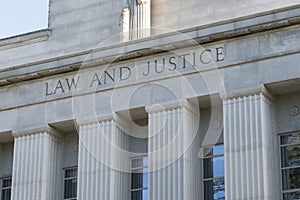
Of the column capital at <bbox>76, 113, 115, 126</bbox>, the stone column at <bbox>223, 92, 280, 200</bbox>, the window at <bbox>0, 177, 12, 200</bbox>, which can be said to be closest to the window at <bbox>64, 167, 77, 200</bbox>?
the column capital at <bbox>76, 113, 115, 126</bbox>

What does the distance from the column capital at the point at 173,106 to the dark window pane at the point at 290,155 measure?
11.0 feet

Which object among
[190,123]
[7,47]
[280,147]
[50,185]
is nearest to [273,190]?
[280,147]

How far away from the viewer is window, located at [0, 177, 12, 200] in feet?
108

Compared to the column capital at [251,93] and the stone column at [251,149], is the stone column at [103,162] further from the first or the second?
the column capital at [251,93]

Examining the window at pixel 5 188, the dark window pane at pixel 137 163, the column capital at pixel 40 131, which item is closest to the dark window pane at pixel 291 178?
the dark window pane at pixel 137 163

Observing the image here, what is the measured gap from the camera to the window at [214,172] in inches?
1136

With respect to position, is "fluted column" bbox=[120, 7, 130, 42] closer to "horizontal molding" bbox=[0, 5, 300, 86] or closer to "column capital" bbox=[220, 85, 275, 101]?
"horizontal molding" bbox=[0, 5, 300, 86]

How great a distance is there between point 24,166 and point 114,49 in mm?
5211

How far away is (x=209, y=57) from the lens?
29609mm

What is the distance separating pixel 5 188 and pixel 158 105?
702 cm

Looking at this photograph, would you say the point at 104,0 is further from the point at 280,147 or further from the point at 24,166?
the point at 280,147

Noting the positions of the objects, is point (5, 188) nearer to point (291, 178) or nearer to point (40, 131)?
point (40, 131)

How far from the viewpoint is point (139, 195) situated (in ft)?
99.1

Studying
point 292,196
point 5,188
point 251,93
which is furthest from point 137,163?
point 292,196
